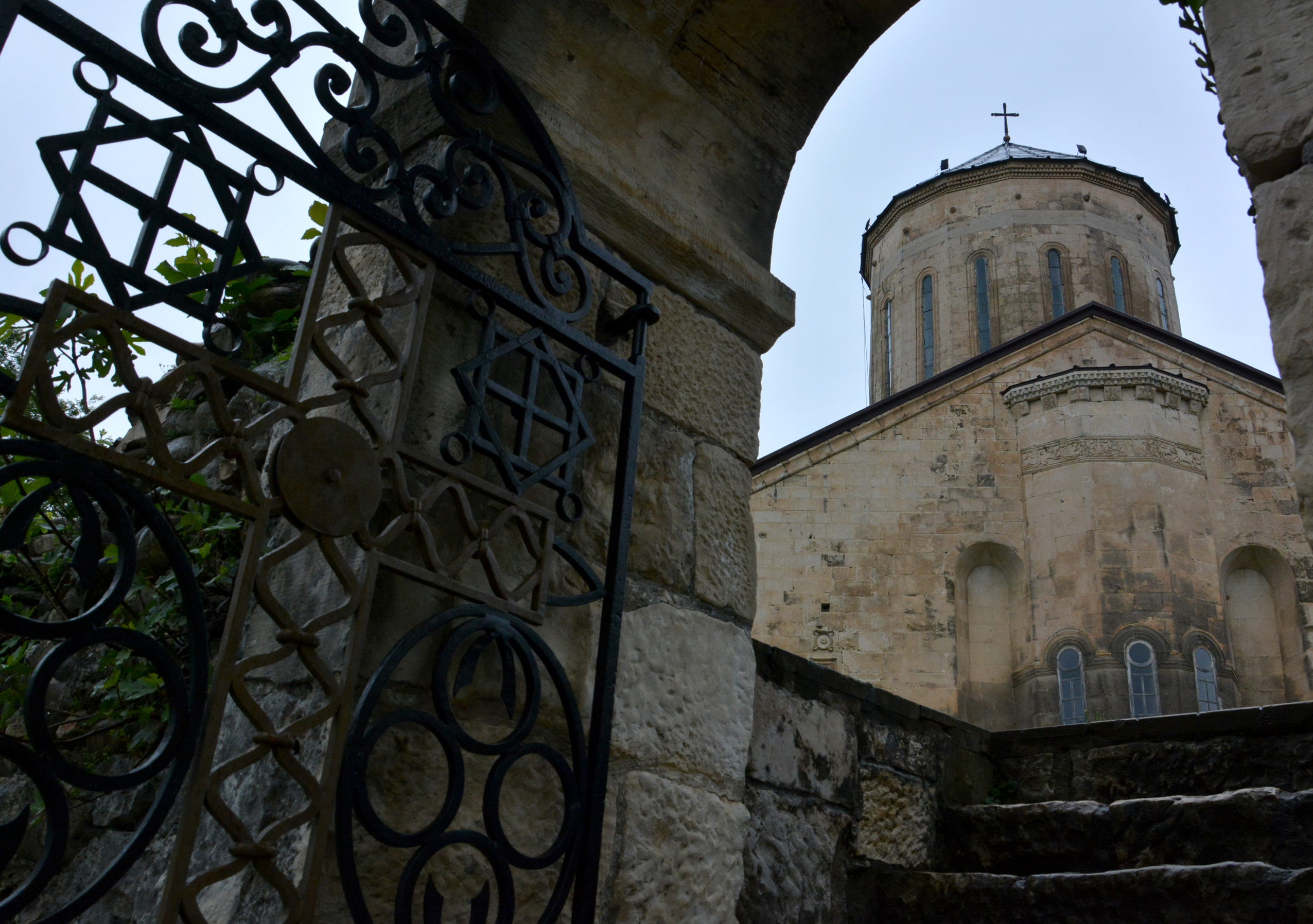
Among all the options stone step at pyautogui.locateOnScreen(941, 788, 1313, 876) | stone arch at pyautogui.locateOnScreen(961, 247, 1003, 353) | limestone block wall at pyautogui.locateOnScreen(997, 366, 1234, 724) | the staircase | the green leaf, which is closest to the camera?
the green leaf

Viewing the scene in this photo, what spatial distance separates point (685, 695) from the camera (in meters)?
1.96

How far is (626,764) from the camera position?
181 centimetres

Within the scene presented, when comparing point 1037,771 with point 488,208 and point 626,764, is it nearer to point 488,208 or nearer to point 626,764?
point 626,764

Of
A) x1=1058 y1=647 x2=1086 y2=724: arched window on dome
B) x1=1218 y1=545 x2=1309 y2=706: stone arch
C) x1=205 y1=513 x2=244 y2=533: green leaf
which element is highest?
x1=1218 y1=545 x2=1309 y2=706: stone arch

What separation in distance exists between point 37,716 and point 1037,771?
9.19 feet

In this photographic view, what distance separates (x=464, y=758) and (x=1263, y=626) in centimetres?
1309

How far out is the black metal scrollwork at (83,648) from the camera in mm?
1096

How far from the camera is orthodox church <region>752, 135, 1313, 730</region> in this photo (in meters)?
11.9

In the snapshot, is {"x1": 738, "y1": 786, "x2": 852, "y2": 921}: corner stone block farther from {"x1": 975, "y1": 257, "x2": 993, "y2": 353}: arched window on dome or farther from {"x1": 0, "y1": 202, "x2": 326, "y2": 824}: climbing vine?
{"x1": 975, "y1": 257, "x2": 993, "y2": 353}: arched window on dome

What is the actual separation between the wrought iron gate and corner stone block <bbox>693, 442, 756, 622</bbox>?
0.24 metres

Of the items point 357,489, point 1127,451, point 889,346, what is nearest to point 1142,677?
point 1127,451

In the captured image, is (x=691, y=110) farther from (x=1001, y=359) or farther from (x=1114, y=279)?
(x=1114, y=279)

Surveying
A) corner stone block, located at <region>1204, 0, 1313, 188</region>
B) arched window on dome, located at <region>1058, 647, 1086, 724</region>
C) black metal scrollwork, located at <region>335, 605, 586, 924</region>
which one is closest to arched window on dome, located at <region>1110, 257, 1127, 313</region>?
arched window on dome, located at <region>1058, 647, 1086, 724</region>

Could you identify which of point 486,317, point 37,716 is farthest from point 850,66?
point 37,716
